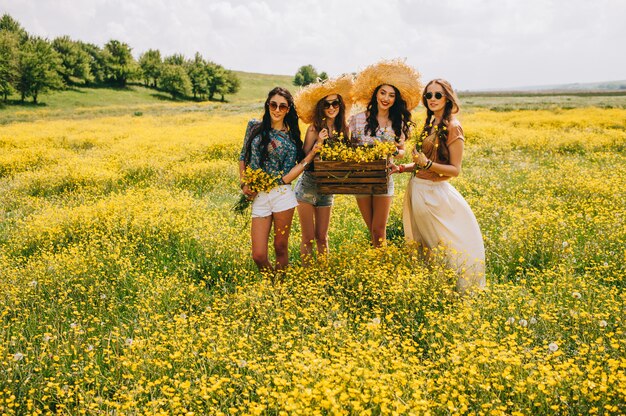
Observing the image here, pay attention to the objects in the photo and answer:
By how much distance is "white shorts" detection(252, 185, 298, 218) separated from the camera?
5004mm

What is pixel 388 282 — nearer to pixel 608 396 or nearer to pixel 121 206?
pixel 608 396

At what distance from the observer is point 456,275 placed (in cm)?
462

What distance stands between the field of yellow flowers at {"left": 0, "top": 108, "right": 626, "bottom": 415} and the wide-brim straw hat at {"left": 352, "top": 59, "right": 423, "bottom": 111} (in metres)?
1.86

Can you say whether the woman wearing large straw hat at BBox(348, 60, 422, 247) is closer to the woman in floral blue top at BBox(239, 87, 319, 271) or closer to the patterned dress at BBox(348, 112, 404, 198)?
the patterned dress at BBox(348, 112, 404, 198)

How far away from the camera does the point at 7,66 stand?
181 ft

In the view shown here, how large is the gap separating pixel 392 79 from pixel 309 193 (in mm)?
1645

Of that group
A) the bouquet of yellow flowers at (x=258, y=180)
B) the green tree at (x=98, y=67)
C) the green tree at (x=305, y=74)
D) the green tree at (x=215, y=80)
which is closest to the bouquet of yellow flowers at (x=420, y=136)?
the bouquet of yellow flowers at (x=258, y=180)

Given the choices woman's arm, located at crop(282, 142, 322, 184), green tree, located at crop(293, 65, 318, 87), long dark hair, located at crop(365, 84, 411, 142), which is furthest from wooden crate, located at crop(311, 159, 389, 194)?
green tree, located at crop(293, 65, 318, 87)

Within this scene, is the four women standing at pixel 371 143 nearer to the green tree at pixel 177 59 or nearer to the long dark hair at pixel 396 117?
the long dark hair at pixel 396 117

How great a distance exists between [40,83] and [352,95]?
2543 inches

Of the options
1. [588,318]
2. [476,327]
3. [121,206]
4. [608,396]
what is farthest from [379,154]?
[121,206]

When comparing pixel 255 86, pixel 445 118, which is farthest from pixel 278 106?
pixel 255 86

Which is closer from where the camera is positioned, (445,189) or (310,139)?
(445,189)

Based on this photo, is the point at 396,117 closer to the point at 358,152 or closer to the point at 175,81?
the point at 358,152
